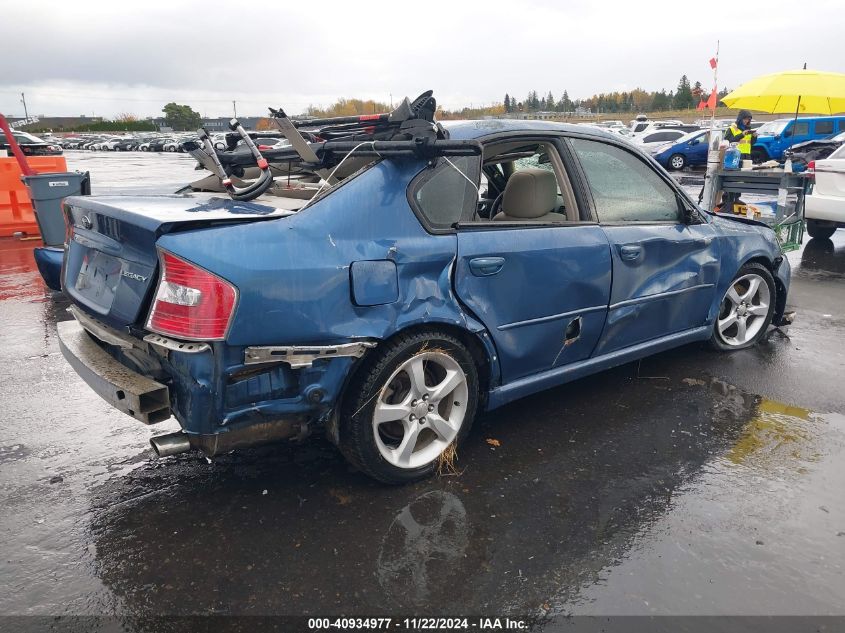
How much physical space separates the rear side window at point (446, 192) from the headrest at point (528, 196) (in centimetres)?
35

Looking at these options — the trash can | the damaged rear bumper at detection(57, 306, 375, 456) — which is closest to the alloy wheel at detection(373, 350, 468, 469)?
the damaged rear bumper at detection(57, 306, 375, 456)

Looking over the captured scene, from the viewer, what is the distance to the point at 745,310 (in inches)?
191

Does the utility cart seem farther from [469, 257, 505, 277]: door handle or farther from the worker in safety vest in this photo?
the worker in safety vest

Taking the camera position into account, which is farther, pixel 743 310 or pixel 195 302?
pixel 743 310

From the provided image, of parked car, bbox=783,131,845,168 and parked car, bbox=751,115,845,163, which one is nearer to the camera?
parked car, bbox=783,131,845,168

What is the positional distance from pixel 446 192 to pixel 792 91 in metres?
9.29

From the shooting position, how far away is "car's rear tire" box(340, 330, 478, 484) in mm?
2822

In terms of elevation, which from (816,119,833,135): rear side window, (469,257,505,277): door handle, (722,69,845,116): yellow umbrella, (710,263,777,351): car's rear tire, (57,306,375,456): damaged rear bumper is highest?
(722,69,845,116): yellow umbrella

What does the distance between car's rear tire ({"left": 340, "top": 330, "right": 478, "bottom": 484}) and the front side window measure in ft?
4.36

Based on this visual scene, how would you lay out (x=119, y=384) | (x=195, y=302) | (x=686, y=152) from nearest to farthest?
1. (x=195, y=302)
2. (x=119, y=384)
3. (x=686, y=152)

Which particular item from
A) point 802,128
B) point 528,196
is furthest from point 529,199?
point 802,128

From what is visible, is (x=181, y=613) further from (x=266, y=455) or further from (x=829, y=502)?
(x=829, y=502)

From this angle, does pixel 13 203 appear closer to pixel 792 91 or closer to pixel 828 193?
pixel 828 193

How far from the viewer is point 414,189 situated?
2.97 meters
